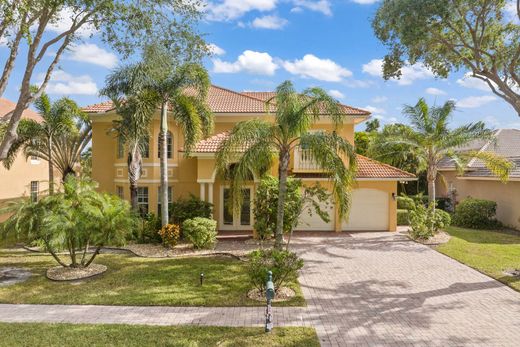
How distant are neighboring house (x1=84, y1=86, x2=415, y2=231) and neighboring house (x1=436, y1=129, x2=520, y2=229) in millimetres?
5170

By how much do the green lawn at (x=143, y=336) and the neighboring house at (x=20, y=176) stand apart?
17781 mm

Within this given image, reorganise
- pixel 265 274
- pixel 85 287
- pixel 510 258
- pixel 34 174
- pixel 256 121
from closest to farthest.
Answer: pixel 265 274
pixel 85 287
pixel 256 121
pixel 510 258
pixel 34 174

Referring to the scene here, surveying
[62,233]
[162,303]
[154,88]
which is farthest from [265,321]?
[154,88]

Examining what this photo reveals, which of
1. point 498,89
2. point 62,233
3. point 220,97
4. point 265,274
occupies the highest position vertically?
point 220,97

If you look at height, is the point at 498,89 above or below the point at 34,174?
above

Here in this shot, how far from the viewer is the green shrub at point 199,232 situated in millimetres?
16688

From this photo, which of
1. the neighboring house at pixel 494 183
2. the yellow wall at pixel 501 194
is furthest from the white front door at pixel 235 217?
the yellow wall at pixel 501 194

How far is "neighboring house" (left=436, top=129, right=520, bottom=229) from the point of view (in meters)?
23.8

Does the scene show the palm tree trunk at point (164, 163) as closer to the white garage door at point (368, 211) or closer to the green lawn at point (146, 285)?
the green lawn at point (146, 285)

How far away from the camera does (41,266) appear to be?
14250 millimetres

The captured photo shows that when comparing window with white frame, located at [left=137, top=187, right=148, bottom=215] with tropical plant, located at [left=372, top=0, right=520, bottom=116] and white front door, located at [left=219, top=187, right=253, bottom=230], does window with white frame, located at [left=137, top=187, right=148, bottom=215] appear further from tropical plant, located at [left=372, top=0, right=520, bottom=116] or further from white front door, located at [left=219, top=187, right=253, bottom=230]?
tropical plant, located at [left=372, top=0, right=520, bottom=116]

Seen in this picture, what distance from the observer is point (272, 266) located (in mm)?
10648

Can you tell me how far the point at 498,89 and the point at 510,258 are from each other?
6.99 m

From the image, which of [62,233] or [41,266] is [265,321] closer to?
[62,233]
